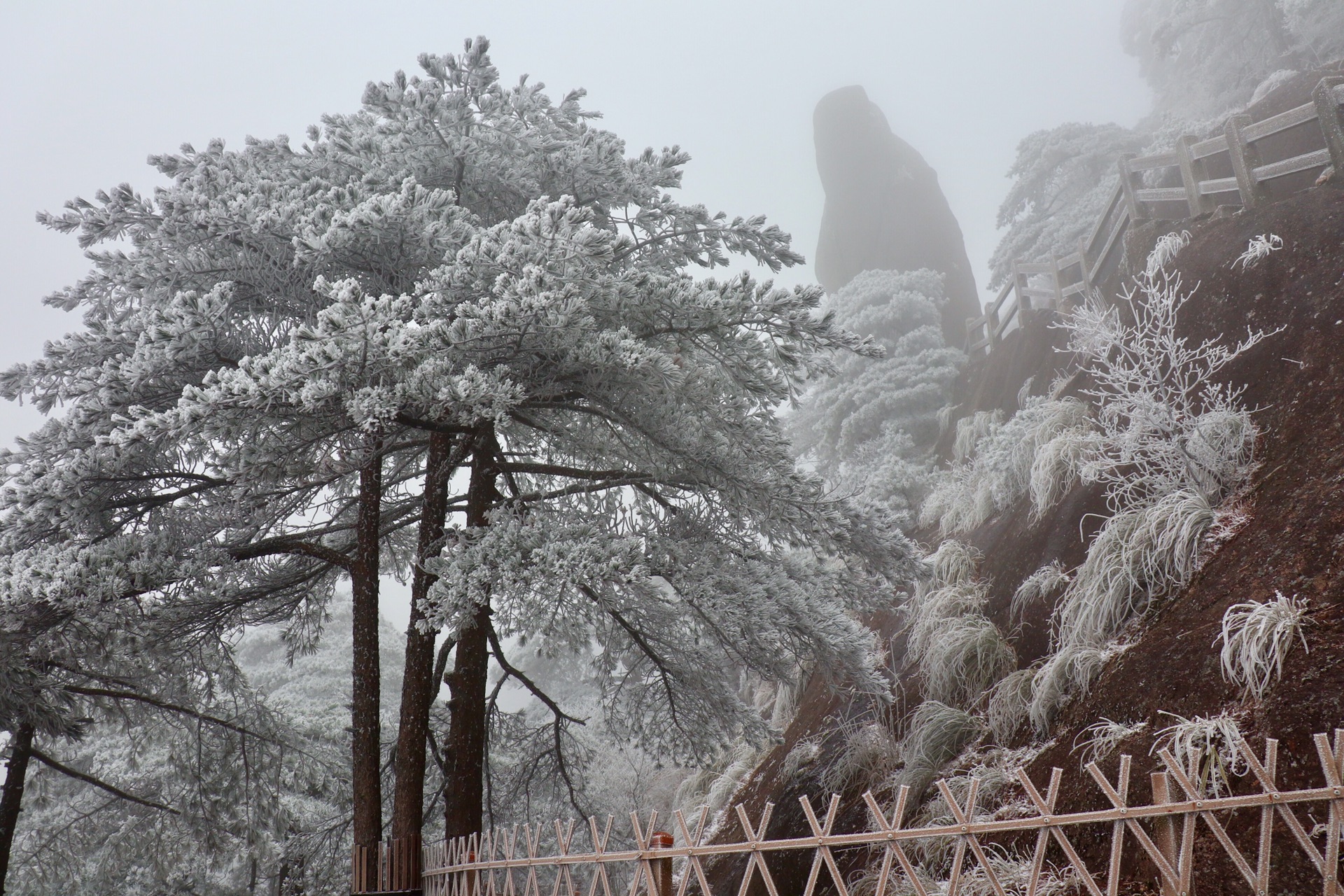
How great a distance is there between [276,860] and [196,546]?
479cm

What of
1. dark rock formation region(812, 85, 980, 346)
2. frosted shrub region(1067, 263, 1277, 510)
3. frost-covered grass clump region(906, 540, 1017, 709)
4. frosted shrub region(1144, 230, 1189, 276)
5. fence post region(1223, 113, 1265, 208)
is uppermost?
dark rock formation region(812, 85, 980, 346)

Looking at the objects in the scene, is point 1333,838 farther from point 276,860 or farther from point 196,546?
point 276,860

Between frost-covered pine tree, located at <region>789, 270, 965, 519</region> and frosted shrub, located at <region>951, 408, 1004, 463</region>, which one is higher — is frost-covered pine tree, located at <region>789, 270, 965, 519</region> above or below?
above

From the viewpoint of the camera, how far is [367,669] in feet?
18.5

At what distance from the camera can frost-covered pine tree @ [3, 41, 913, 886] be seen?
4395 mm

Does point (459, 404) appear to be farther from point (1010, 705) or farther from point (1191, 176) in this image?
point (1191, 176)

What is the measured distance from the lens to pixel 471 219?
599cm

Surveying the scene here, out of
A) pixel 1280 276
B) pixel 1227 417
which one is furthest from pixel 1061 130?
pixel 1227 417

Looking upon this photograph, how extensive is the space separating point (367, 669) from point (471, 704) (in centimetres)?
86

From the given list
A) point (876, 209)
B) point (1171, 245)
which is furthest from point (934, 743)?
point (876, 209)

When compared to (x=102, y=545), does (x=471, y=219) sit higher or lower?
higher

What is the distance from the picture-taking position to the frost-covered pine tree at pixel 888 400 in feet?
43.0

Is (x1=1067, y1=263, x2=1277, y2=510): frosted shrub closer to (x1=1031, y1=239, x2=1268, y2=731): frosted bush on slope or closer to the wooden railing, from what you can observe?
(x1=1031, y1=239, x2=1268, y2=731): frosted bush on slope

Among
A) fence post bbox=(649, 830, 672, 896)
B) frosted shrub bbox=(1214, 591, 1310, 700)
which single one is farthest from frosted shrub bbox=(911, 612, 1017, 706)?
fence post bbox=(649, 830, 672, 896)
